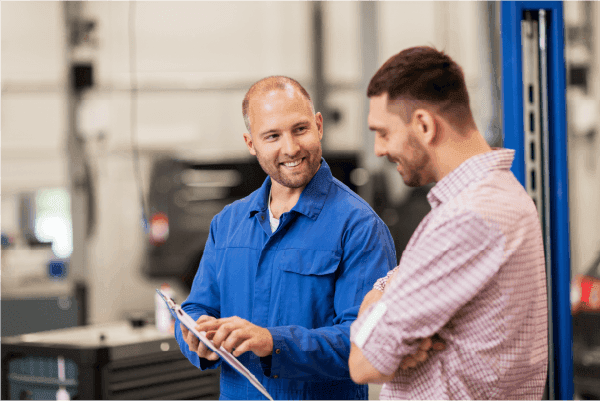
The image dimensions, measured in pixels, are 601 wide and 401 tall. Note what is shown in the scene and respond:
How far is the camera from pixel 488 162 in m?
0.96

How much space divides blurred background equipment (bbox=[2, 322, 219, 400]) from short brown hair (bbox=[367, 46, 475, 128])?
144 centimetres

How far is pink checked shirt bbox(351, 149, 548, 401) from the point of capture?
877 mm

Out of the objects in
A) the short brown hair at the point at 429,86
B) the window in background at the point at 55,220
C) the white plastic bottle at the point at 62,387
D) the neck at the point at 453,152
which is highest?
the short brown hair at the point at 429,86

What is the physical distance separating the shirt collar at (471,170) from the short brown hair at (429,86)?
0.07 meters

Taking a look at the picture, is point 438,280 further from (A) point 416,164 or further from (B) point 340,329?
(B) point 340,329

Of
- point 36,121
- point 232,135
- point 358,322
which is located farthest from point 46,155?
point 358,322

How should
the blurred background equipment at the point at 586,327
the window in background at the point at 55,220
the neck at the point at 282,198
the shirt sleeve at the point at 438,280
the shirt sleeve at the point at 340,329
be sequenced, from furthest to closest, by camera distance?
the window in background at the point at 55,220 < the blurred background equipment at the point at 586,327 < the neck at the point at 282,198 < the shirt sleeve at the point at 340,329 < the shirt sleeve at the point at 438,280

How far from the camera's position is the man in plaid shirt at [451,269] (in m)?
0.88

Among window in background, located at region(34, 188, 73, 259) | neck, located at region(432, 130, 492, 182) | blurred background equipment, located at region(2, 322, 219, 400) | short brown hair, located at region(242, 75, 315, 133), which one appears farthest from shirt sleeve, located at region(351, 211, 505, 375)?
window in background, located at region(34, 188, 73, 259)

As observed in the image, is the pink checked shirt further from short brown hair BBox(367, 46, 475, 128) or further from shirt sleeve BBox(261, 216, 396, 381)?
shirt sleeve BBox(261, 216, 396, 381)

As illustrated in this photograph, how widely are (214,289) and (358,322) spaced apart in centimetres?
64

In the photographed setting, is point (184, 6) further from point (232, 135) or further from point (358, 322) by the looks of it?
point (358, 322)

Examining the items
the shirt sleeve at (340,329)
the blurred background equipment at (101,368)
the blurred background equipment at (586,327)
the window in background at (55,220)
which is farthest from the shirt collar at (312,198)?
the window in background at (55,220)

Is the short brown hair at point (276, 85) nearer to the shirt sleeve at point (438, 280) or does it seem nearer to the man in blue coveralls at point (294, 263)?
the man in blue coveralls at point (294, 263)
